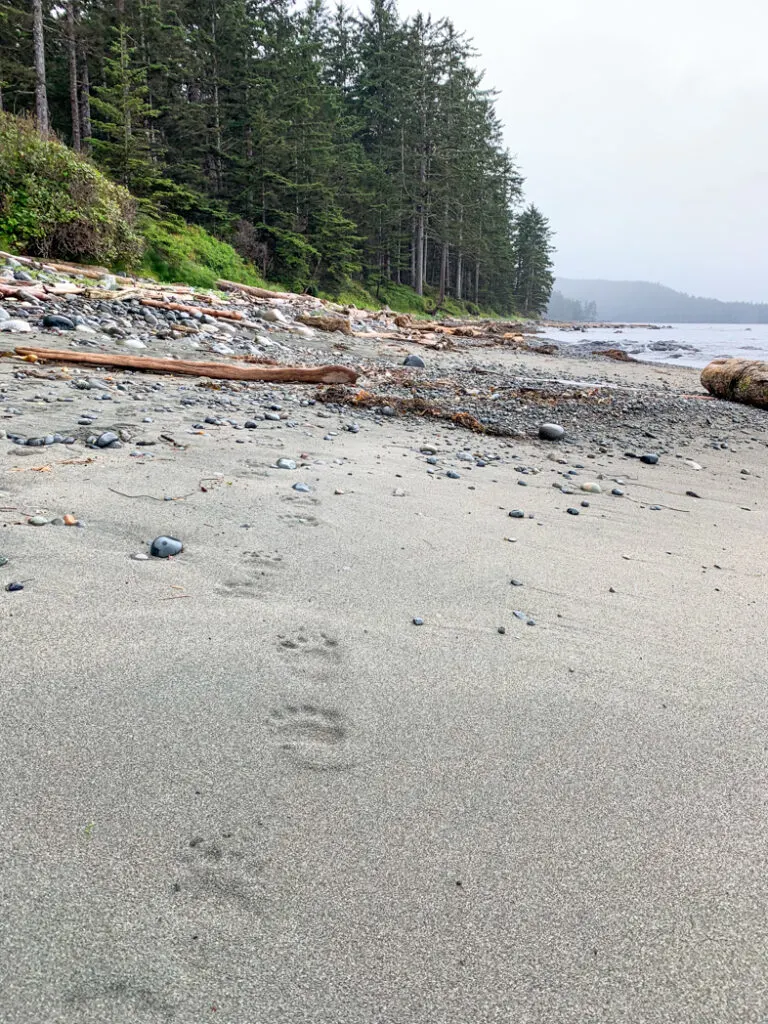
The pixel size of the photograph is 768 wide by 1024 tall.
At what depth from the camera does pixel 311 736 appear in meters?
1.44

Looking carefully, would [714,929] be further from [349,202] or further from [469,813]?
[349,202]

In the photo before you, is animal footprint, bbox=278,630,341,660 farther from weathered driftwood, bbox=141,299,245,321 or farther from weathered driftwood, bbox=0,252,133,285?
weathered driftwood, bbox=0,252,133,285

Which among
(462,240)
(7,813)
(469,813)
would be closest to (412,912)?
(469,813)

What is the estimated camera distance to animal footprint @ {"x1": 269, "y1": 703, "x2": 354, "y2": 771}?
1354mm

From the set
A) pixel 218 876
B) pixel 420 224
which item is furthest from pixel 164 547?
pixel 420 224

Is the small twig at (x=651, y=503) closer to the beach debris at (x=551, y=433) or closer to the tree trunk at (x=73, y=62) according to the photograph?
the beach debris at (x=551, y=433)

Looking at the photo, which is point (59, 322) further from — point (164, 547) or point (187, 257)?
point (187, 257)

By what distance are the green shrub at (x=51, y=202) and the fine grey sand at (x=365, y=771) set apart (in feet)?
34.1

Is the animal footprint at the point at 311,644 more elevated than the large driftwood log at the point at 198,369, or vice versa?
the large driftwood log at the point at 198,369

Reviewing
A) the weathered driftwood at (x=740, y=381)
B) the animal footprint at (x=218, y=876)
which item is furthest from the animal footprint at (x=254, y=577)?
the weathered driftwood at (x=740, y=381)

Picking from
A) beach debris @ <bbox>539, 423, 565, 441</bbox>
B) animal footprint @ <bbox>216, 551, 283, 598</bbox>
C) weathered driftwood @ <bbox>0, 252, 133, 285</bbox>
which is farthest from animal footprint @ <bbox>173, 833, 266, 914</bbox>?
weathered driftwood @ <bbox>0, 252, 133, 285</bbox>

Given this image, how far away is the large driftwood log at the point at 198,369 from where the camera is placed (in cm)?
529

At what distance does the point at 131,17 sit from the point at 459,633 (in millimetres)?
28429

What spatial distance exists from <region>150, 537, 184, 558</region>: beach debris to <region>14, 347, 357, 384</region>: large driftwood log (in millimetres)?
3904
